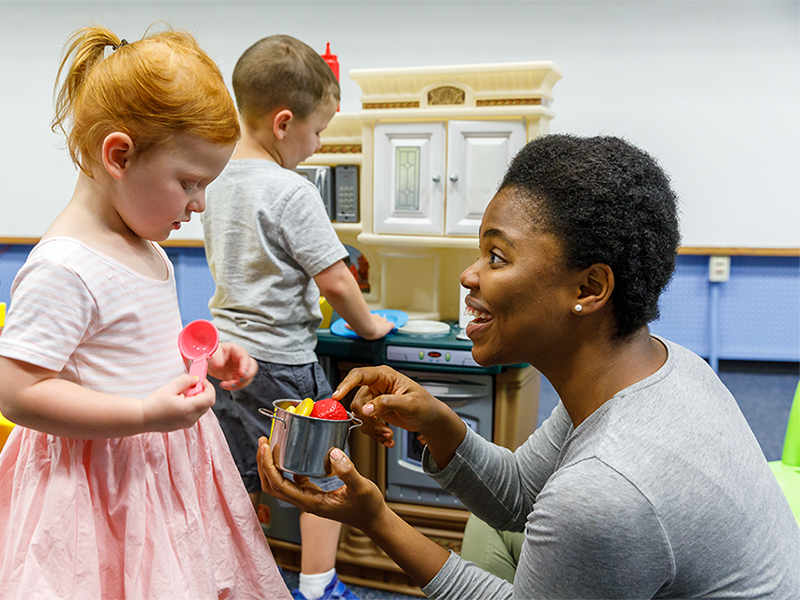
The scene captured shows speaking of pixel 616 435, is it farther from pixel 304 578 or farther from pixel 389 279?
pixel 389 279

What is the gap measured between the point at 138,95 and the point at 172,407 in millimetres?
439

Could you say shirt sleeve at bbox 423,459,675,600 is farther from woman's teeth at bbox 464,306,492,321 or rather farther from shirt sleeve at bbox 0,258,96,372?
shirt sleeve at bbox 0,258,96,372

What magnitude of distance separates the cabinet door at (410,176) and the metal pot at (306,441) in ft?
4.27

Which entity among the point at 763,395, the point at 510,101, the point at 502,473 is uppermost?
the point at 510,101

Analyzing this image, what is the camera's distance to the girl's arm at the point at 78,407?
847 millimetres

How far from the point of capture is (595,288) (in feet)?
3.05

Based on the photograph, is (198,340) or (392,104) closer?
(198,340)

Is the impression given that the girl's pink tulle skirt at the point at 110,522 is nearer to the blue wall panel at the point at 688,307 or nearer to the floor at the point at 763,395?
the floor at the point at 763,395

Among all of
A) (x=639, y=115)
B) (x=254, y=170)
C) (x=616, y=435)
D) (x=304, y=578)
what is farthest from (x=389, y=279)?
(x=639, y=115)

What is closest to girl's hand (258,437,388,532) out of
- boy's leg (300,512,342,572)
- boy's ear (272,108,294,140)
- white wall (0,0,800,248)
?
boy's leg (300,512,342,572)

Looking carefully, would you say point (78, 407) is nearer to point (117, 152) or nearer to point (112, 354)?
point (112, 354)

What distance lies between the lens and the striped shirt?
845mm

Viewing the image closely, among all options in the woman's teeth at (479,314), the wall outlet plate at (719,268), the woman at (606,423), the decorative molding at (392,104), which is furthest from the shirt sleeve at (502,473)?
the wall outlet plate at (719,268)

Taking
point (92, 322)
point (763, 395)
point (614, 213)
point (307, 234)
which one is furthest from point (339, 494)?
point (763, 395)
